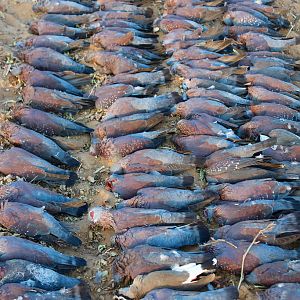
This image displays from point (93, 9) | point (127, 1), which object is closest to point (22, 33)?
point (93, 9)

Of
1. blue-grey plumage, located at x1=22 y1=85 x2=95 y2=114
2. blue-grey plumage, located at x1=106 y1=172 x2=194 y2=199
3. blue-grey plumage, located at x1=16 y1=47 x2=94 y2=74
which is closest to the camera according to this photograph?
blue-grey plumage, located at x1=106 y1=172 x2=194 y2=199

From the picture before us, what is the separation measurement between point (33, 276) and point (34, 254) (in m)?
0.21

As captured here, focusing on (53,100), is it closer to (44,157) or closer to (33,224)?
(44,157)

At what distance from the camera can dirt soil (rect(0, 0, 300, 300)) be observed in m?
4.13

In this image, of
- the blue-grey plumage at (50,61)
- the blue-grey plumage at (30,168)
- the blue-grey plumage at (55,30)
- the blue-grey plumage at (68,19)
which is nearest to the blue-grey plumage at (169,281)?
the blue-grey plumage at (30,168)

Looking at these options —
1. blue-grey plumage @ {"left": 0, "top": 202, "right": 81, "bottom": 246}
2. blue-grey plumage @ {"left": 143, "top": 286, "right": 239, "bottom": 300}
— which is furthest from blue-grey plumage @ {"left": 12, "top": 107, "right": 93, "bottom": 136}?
blue-grey plumage @ {"left": 143, "top": 286, "right": 239, "bottom": 300}

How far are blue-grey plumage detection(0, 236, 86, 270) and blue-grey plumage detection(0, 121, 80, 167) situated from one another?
1.18m

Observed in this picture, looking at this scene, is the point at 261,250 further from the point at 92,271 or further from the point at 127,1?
the point at 127,1

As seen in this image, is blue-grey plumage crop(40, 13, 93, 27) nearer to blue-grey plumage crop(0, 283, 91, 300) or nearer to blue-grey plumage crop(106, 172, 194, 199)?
blue-grey plumage crop(106, 172, 194, 199)

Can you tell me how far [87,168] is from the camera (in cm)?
513

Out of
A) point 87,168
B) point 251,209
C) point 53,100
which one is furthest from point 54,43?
point 251,209

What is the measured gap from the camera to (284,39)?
6586mm

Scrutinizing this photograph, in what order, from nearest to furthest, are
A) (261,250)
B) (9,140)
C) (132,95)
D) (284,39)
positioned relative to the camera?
(261,250) < (9,140) < (132,95) < (284,39)

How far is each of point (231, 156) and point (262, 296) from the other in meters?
1.52
